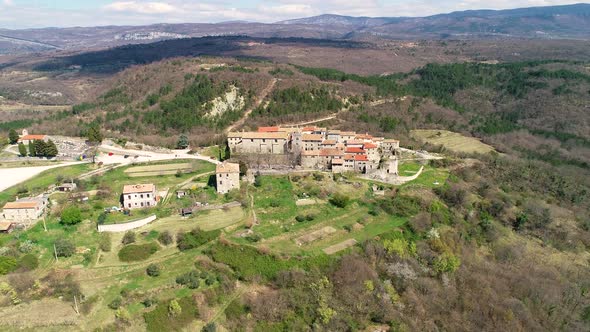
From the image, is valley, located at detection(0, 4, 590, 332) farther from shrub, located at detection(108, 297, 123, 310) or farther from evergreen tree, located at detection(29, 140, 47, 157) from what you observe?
evergreen tree, located at detection(29, 140, 47, 157)

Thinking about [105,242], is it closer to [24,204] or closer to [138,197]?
[138,197]

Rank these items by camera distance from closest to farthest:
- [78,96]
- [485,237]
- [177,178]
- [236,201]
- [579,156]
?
[236,201] < [485,237] < [177,178] < [579,156] < [78,96]

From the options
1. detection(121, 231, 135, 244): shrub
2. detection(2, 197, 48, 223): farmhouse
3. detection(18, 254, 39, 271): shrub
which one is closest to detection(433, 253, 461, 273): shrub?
detection(121, 231, 135, 244): shrub

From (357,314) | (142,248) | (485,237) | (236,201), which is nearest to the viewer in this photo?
(357,314)

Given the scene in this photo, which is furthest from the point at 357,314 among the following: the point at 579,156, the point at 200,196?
the point at 579,156

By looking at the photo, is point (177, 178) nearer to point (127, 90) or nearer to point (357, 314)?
point (357, 314)

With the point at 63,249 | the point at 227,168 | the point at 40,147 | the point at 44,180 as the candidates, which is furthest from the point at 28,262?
the point at 40,147

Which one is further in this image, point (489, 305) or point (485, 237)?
point (485, 237)
